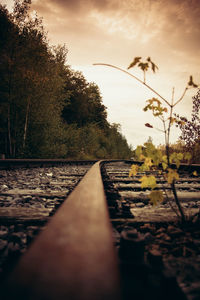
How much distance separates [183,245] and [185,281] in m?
0.22

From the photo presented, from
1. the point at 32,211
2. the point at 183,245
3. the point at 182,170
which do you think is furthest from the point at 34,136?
the point at 183,245

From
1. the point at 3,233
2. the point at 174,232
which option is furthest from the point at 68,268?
the point at 3,233

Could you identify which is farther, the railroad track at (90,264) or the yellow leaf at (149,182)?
the yellow leaf at (149,182)

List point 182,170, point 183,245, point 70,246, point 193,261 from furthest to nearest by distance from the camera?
point 182,170 → point 183,245 → point 193,261 → point 70,246

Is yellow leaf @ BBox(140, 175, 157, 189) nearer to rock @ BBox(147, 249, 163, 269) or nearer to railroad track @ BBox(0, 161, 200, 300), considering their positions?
railroad track @ BBox(0, 161, 200, 300)

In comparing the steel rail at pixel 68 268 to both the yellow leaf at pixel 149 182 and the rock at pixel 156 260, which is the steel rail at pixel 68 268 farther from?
the yellow leaf at pixel 149 182

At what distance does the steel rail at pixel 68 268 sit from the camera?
25cm

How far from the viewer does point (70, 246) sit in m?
0.35

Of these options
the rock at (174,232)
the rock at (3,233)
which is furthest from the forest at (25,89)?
the rock at (174,232)

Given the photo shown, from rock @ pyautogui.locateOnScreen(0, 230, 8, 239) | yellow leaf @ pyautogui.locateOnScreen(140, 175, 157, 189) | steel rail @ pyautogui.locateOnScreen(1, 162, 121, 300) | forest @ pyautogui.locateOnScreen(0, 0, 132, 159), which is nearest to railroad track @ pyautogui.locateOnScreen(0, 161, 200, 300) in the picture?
steel rail @ pyautogui.locateOnScreen(1, 162, 121, 300)

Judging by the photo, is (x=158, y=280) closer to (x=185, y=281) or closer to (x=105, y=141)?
(x=185, y=281)

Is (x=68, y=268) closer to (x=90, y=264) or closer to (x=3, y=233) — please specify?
(x=90, y=264)

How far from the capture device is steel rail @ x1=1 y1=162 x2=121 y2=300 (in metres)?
0.25

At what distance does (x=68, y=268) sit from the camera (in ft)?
0.96
